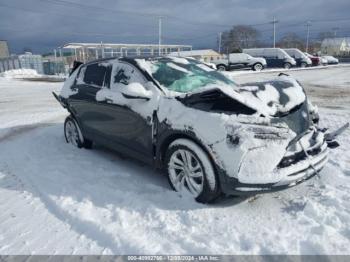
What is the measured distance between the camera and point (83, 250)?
3129mm

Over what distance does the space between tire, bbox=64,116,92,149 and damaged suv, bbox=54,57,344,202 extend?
0.97 meters

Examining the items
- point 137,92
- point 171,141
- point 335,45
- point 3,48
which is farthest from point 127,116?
point 335,45

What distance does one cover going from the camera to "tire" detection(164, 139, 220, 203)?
3.63 metres

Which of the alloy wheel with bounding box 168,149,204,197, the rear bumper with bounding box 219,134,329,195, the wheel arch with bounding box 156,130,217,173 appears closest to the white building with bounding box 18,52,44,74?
the wheel arch with bounding box 156,130,217,173

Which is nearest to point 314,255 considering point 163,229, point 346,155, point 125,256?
point 163,229

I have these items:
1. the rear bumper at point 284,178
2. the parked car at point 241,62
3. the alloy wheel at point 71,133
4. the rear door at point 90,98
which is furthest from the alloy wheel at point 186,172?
the parked car at point 241,62

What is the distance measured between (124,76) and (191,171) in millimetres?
1837

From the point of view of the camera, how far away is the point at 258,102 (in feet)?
12.2

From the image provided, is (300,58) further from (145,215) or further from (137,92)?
(145,215)

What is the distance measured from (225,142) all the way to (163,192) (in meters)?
1.22

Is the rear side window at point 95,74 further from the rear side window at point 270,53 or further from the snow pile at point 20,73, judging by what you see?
the rear side window at point 270,53

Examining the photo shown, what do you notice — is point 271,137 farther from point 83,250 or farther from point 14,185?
point 14,185

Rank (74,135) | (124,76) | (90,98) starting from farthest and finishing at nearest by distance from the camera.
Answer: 1. (74,135)
2. (90,98)
3. (124,76)

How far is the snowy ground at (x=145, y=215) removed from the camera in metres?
3.15
